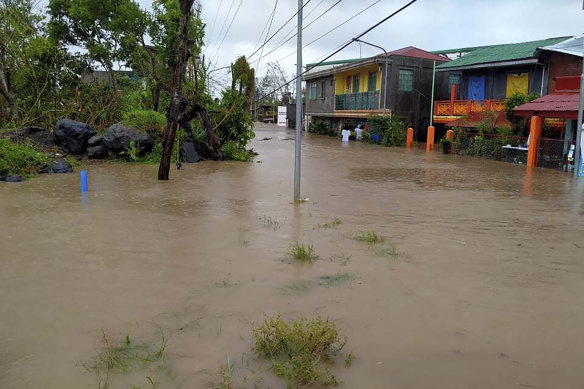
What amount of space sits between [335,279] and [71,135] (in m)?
16.3

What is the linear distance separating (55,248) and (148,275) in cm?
208

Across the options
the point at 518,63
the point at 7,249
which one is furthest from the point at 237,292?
the point at 518,63

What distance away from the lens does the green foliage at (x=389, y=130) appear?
30984 mm

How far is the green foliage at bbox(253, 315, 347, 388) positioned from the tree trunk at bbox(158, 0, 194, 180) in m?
10.8

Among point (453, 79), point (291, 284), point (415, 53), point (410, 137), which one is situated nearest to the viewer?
point (291, 284)

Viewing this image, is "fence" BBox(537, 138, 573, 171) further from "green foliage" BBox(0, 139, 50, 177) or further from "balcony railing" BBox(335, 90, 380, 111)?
"green foliage" BBox(0, 139, 50, 177)

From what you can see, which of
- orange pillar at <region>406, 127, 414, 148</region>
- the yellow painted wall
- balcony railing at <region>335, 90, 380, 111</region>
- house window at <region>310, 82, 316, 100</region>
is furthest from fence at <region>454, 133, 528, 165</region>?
house window at <region>310, 82, 316, 100</region>

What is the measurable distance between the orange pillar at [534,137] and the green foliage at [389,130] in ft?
35.8

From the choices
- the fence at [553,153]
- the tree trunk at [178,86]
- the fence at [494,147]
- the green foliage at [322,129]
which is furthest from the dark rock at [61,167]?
the green foliage at [322,129]

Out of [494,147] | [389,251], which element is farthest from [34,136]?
[494,147]

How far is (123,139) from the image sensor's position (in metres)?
19.5

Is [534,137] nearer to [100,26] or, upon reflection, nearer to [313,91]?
[100,26]

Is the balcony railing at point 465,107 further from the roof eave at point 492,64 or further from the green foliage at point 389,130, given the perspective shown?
the green foliage at point 389,130

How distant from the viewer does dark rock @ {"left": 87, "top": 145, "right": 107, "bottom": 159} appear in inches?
771
